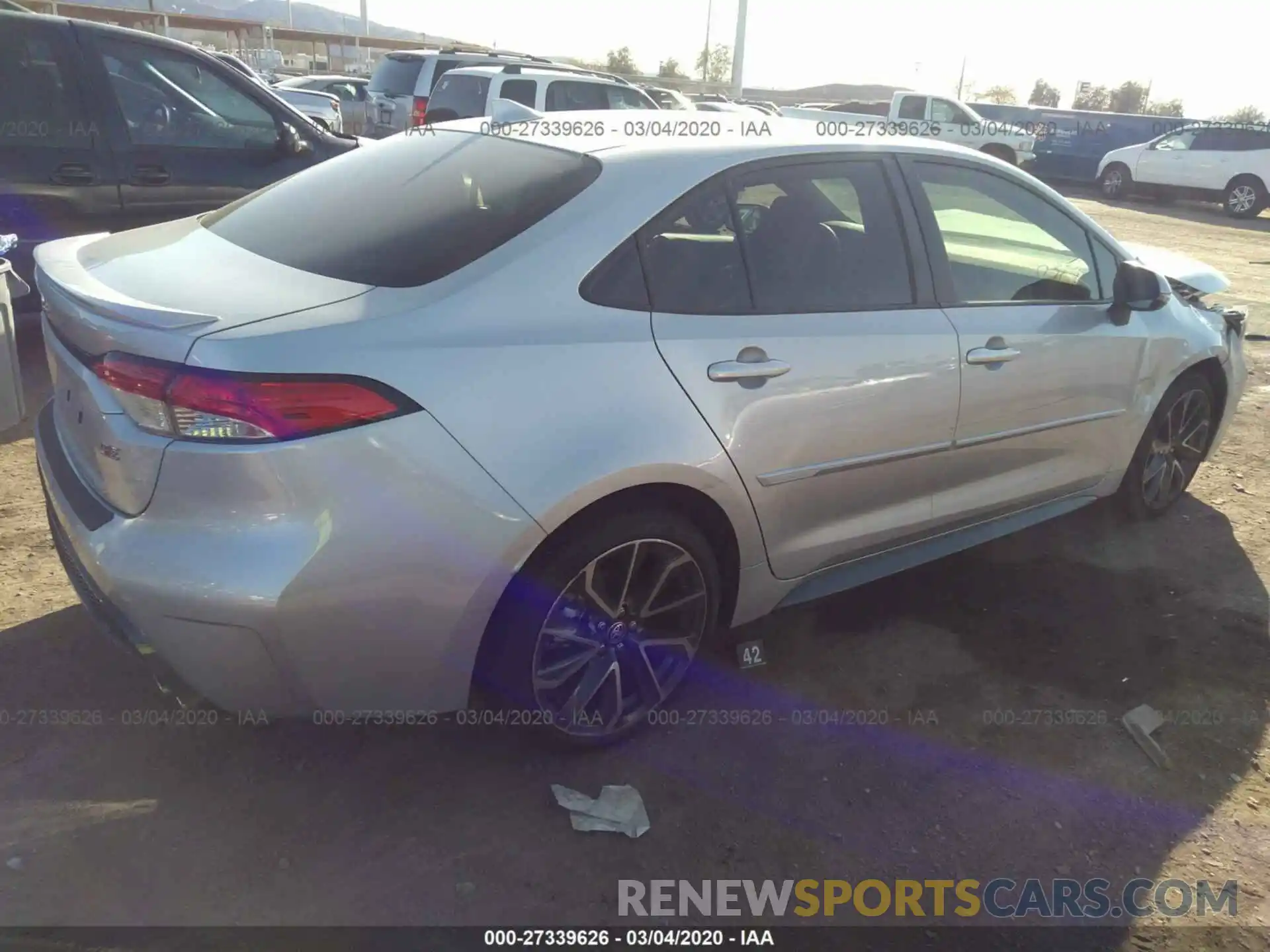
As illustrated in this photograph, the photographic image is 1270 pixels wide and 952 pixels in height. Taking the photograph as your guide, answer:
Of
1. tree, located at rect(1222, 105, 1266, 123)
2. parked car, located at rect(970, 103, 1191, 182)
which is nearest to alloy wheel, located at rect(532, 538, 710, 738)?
parked car, located at rect(970, 103, 1191, 182)

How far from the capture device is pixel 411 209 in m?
2.68

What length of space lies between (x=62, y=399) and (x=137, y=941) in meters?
1.34

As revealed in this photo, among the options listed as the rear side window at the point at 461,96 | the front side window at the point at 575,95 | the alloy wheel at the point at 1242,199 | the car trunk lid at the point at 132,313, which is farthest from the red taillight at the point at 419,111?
the alloy wheel at the point at 1242,199

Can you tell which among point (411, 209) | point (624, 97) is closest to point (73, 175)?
point (411, 209)

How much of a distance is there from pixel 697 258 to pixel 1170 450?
284 cm

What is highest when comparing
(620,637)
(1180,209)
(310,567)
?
(310,567)

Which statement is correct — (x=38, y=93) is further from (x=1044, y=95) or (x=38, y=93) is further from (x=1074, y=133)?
(x=1044, y=95)

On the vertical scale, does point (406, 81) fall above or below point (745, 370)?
above

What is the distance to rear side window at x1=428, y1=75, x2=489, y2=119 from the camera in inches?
514

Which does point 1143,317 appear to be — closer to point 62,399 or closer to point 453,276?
point 453,276

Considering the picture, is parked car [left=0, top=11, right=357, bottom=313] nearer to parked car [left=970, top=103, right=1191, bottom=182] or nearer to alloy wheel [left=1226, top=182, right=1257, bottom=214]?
alloy wheel [left=1226, top=182, right=1257, bottom=214]

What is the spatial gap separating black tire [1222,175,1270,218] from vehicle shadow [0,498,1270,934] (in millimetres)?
19549

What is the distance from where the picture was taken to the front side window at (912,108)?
2367cm

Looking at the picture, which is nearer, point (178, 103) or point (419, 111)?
point (178, 103)
